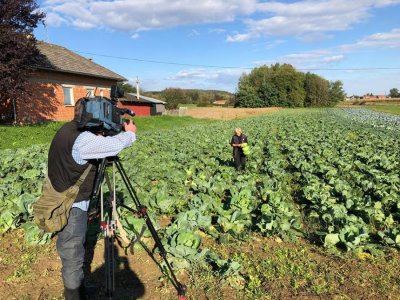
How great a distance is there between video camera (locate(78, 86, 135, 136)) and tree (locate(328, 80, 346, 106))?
11037 centimetres

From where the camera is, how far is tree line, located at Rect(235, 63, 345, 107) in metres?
94.2

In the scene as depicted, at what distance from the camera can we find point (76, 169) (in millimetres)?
3926

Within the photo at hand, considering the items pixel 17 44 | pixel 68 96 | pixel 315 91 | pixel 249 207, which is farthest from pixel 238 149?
pixel 315 91

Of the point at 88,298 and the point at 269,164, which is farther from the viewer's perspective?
the point at 269,164

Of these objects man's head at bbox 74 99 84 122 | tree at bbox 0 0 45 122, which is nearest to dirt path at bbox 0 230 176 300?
man's head at bbox 74 99 84 122

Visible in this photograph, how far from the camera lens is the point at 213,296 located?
4.77 meters

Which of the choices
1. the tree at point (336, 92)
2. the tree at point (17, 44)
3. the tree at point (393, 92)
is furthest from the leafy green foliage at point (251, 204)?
the tree at point (393, 92)

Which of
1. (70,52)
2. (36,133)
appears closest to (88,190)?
(36,133)

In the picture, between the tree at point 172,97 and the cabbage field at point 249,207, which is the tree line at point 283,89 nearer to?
the tree at point 172,97

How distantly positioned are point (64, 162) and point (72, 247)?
0.98 metres

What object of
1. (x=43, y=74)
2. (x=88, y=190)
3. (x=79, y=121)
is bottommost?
(x=88, y=190)

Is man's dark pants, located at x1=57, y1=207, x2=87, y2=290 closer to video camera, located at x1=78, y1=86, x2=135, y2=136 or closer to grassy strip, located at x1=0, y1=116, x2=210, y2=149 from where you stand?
A: video camera, located at x1=78, y1=86, x2=135, y2=136

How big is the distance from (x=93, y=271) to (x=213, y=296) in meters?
1.93

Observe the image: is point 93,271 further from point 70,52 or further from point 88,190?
point 70,52
